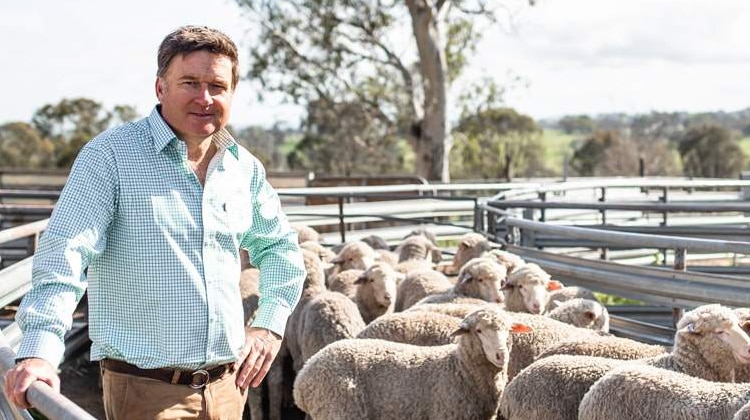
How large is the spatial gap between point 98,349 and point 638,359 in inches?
118

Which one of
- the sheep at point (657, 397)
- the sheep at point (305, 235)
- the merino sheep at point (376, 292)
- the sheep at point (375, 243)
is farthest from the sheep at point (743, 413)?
the sheep at point (375, 243)

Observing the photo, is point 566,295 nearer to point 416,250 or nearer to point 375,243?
point 416,250

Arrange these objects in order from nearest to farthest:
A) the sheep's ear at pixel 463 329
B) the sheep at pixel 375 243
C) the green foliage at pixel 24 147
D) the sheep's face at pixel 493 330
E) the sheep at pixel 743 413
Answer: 1. the sheep at pixel 743 413
2. the sheep's face at pixel 493 330
3. the sheep's ear at pixel 463 329
4. the sheep at pixel 375 243
5. the green foliage at pixel 24 147

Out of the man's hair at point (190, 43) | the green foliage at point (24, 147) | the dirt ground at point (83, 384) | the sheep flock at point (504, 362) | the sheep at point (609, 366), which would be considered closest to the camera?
the man's hair at point (190, 43)

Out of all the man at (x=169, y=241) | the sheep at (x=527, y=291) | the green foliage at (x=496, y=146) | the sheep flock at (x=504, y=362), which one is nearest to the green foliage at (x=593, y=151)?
the green foliage at (x=496, y=146)

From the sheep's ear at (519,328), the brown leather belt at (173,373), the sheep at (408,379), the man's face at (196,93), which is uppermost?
the man's face at (196,93)

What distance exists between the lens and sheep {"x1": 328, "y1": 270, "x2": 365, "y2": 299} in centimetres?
770

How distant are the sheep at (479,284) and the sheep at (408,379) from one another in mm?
1727

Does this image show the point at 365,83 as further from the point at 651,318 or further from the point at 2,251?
the point at 651,318

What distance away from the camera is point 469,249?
887 centimetres

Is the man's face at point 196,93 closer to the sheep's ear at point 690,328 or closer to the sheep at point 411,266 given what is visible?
the sheep's ear at point 690,328

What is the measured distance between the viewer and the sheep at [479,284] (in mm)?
6938

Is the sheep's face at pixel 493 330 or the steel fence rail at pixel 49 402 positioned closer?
the steel fence rail at pixel 49 402

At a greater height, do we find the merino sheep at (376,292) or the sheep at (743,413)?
the sheep at (743,413)
